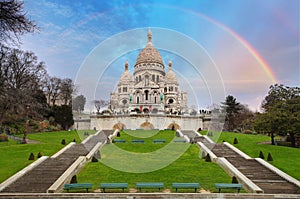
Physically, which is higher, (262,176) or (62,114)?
(62,114)

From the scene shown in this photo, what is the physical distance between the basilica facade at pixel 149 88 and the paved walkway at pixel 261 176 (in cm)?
4728

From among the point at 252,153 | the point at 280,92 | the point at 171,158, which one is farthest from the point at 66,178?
the point at 280,92

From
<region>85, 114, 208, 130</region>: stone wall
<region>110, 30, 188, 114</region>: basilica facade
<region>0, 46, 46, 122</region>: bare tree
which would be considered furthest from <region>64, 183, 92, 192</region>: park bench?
<region>110, 30, 188, 114</region>: basilica facade

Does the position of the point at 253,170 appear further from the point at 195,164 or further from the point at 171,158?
the point at 171,158

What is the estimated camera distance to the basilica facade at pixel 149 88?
7169cm

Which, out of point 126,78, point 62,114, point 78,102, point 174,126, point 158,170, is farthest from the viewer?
point 126,78

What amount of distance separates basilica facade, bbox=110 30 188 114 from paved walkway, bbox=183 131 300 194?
155 feet

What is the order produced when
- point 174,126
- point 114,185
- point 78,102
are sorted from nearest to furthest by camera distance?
1. point 114,185
2. point 78,102
3. point 174,126

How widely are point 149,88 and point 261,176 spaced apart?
184ft

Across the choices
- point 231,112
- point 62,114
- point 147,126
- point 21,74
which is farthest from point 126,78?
point 21,74

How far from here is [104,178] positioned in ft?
53.5

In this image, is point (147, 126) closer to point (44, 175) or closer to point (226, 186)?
point (44, 175)

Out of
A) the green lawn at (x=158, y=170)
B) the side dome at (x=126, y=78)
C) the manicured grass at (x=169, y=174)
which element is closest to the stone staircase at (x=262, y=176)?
the green lawn at (x=158, y=170)

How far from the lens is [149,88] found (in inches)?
2840
